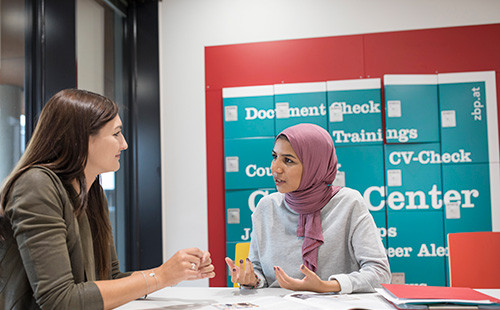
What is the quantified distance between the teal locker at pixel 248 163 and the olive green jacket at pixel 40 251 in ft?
7.59

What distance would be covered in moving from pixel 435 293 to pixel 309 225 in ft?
2.39

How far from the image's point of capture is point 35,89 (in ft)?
8.54

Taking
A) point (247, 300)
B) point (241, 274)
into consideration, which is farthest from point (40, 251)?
point (241, 274)

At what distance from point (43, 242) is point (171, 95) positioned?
276 cm

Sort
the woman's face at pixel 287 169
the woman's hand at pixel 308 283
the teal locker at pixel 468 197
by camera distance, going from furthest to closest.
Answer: the teal locker at pixel 468 197
the woman's face at pixel 287 169
the woman's hand at pixel 308 283

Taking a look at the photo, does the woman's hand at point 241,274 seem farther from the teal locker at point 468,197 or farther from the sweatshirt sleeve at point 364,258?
the teal locker at point 468,197

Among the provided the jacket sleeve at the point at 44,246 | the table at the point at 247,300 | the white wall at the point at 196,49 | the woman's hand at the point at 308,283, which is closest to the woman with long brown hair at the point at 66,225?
the jacket sleeve at the point at 44,246

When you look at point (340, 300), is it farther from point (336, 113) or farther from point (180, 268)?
point (336, 113)

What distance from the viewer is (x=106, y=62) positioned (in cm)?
360

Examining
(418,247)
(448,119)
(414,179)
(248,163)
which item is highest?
(448,119)

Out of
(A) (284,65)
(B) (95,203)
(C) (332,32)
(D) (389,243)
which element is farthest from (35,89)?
(D) (389,243)

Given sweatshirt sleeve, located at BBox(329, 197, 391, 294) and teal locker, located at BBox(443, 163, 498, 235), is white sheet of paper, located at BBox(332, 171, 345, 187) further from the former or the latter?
sweatshirt sleeve, located at BBox(329, 197, 391, 294)

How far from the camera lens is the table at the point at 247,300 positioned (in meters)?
1.56

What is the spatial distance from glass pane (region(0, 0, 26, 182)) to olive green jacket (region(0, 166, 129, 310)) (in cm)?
112
